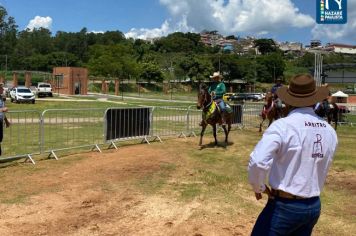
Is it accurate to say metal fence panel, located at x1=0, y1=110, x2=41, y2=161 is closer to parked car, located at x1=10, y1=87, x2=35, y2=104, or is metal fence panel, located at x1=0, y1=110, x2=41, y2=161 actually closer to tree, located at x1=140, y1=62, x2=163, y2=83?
parked car, located at x1=10, y1=87, x2=35, y2=104

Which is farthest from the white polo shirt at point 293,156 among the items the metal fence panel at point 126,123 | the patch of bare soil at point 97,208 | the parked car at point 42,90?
the parked car at point 42,90

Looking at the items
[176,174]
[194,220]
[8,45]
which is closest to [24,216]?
[194,220]

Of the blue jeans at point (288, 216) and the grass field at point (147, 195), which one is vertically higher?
the blue jeans at point (288, 216)

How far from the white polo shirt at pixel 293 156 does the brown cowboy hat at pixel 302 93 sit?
9 centimetres

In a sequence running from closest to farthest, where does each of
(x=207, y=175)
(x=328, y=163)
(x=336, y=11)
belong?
(x=328, y=163)
(x=207, y=175)
(x=336, y=11)

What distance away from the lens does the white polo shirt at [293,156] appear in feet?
11.1

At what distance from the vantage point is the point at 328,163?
3611 mm

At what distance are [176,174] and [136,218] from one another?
11.2ft

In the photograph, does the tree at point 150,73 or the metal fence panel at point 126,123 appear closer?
the metal fence panel at point 126,123

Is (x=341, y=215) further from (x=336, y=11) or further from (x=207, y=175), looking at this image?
(x=336, y=11)

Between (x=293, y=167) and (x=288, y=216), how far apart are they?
36 centimetres

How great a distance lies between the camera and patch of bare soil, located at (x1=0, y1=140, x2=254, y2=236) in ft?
21.4

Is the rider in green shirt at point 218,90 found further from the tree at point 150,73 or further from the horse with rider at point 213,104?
the tree at point 150,73

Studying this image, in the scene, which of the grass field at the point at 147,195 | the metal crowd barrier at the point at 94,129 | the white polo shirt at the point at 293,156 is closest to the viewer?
the white polo shirt at the point at 293,156
